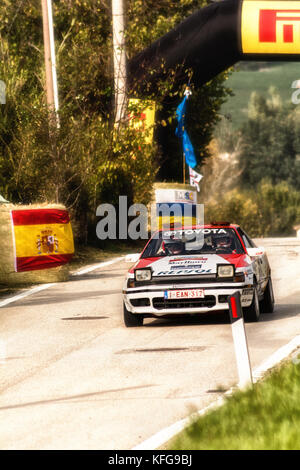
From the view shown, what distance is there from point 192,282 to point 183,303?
307mm

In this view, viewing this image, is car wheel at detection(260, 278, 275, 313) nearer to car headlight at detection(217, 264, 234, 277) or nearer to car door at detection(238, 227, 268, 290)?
car door at detection(238, 227, 268, 290)

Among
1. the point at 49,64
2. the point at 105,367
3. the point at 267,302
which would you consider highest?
the point at 49,64

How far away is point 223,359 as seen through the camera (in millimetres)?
10352

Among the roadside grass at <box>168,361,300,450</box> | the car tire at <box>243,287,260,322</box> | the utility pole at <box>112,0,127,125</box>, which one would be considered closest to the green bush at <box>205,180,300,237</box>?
the utility pole at <box>112,0,127,125</box>

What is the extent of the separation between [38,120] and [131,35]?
29.9 ft

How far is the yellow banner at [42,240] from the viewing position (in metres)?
18.4

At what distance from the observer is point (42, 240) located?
18656mm

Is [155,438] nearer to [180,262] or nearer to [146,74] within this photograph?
[180,262]

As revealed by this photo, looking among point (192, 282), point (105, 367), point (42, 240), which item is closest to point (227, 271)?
point (192, 282)

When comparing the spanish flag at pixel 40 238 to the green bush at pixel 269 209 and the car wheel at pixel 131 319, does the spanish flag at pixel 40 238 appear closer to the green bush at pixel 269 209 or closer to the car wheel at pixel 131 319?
the car wheel at pixel 131 319

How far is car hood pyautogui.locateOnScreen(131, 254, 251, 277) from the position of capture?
1286 centimetres

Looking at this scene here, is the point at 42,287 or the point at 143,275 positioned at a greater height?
the point at 143,275

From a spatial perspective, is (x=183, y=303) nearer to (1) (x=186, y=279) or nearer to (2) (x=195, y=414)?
(1) (x=186, y=279)
